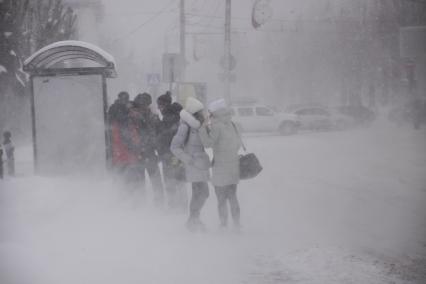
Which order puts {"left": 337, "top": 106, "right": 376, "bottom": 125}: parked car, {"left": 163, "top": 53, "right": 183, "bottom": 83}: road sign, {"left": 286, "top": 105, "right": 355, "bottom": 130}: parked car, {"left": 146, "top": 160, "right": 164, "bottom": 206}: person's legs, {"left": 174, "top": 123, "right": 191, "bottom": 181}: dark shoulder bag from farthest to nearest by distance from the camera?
1. {"left": 337, "top": 106, "right": 376, "bottom": 125}: parked car
2. {"left": 286, "top": 105, "right": 355, "bottom": 130}: parked car
3. {"left": 163, "top": 53, "right": 183, "bottom": 83}: road sign
4. {"left": 146, "top": 160, "right": 164, "bottom": 206}: person's legs
5. {"left": 174, "top": 123, "right": 191, "bottom": 181}: dark shoulder bag

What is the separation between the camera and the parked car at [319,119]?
2998 cm

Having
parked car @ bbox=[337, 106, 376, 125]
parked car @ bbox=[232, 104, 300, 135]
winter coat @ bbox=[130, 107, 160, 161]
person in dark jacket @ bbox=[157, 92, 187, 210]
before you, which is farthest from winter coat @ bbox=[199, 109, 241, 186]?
parked car @ bbox=[337, 106, 376, 125]

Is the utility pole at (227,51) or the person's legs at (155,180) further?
the utility pole at (227,51)

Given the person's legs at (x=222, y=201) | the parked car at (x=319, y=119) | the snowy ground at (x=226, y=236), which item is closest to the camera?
the snowy ground at (x=226, y=236)

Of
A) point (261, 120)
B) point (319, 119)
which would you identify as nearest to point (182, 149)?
point (261, 120)

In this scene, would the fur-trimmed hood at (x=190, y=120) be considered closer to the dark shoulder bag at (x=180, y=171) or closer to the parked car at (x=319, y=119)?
the dark shoulder bag at (x=180, y=171)

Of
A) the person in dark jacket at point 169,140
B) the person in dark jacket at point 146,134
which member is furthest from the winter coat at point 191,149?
the person in dark jacket at point 146,134

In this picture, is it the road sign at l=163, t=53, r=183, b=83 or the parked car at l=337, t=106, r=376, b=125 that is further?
the parked car at l=337, t=106, r=376, b=125

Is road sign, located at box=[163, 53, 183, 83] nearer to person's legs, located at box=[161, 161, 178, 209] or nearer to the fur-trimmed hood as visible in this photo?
person's legs, located at box=[161, 161, 178, 209]

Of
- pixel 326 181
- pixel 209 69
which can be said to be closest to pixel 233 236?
pixel 326 181

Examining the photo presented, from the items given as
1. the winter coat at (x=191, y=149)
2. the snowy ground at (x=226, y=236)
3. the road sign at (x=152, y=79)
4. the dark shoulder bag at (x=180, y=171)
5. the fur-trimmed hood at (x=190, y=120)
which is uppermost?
the road sign at (x=152, y=79)

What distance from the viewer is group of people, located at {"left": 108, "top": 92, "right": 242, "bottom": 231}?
6.86m

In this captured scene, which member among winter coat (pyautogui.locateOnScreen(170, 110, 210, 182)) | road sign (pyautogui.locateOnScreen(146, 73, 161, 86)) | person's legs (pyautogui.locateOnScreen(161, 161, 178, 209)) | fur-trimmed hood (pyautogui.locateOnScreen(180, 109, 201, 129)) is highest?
road sign (pyautogui.locateOnScreen(146, 73, 161, 86))

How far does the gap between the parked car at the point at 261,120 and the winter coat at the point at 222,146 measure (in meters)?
20.3
